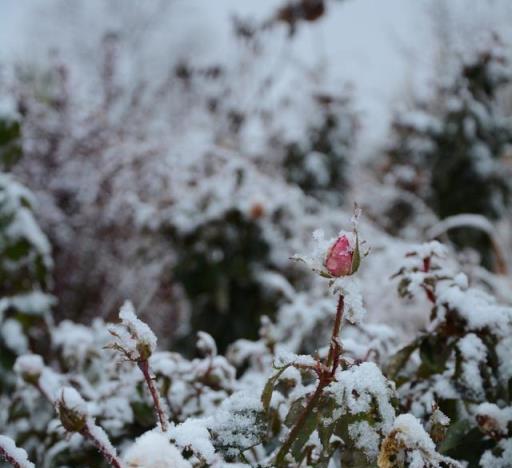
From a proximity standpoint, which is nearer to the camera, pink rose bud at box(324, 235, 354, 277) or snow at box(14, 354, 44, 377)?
pink rose bud at box(324, 235, 354, 277)

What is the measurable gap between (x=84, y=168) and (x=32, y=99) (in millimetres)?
537

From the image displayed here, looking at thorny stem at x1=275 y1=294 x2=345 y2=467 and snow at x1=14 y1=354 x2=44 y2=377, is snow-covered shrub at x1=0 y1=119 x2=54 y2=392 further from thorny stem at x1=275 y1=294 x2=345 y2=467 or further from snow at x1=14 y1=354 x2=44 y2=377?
thorny stem at x1=275 y1=294 x2=345 y2=467

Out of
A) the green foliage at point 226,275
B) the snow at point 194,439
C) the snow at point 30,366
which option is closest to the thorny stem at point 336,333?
the snow at point 194,439

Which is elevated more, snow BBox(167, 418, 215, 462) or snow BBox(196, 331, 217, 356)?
snow BBox(167, 418, 215, 462)

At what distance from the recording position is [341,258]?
55cm

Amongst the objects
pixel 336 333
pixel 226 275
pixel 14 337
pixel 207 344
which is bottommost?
pixel 14 337

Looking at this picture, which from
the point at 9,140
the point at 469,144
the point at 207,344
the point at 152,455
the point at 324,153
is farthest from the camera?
the point at 324,153

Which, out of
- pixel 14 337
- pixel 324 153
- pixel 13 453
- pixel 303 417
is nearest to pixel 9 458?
pixel 13 453

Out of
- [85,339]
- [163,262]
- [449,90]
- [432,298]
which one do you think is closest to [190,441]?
[432,298]

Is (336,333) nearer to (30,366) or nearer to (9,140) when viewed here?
(30,366)

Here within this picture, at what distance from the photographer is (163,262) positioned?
8.93 feet

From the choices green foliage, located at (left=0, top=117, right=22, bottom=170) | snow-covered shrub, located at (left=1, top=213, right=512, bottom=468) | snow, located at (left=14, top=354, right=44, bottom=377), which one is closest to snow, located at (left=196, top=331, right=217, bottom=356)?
snow-covered shrub, located at (left=1, top=213, right=512, bottom=468)

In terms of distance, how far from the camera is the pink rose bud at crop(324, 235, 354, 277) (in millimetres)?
547

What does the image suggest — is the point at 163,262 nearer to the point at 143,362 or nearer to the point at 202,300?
the point at 202,300
